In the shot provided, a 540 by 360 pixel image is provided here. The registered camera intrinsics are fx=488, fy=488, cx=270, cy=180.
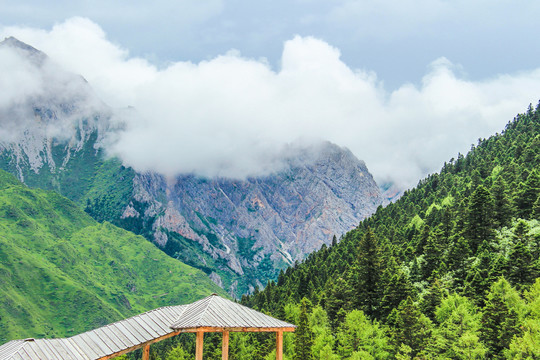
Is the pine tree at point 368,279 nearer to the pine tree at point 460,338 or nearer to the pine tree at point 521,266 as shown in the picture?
the pine tree at point 521,266

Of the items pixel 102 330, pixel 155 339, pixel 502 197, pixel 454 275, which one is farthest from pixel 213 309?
pixel 502 197

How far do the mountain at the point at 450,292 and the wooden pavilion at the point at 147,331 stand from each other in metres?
37.0

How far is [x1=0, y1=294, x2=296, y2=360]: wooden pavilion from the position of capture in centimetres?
2695

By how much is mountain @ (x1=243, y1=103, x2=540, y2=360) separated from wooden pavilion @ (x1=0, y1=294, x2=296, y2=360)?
3701cm

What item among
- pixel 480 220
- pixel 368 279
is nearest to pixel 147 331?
pixel 368 279

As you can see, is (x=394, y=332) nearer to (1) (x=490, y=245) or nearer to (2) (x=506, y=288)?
(2) (x=506, y=288)

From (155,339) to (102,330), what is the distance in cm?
333

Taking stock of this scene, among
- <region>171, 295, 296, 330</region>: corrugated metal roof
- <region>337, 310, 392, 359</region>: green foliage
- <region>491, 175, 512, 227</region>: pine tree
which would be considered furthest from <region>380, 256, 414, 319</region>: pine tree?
<region>171, 295, 296, 330</region>: corrugated metal roof

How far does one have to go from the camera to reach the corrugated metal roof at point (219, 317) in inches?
1215

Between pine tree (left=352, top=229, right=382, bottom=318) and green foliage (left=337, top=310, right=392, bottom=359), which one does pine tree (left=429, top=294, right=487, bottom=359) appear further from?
pine tree (left=352, top=229, right=382, bottom=318)

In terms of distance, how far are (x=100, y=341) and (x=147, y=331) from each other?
2993 millimetres

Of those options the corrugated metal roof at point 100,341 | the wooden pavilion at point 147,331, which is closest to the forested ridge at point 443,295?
the wooden pavilion at point 147,331

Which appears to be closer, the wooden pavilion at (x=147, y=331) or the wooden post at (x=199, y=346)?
the wooden pavilion at (x=147, y=331)

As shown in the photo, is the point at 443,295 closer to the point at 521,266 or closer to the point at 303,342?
the point at 521,266
